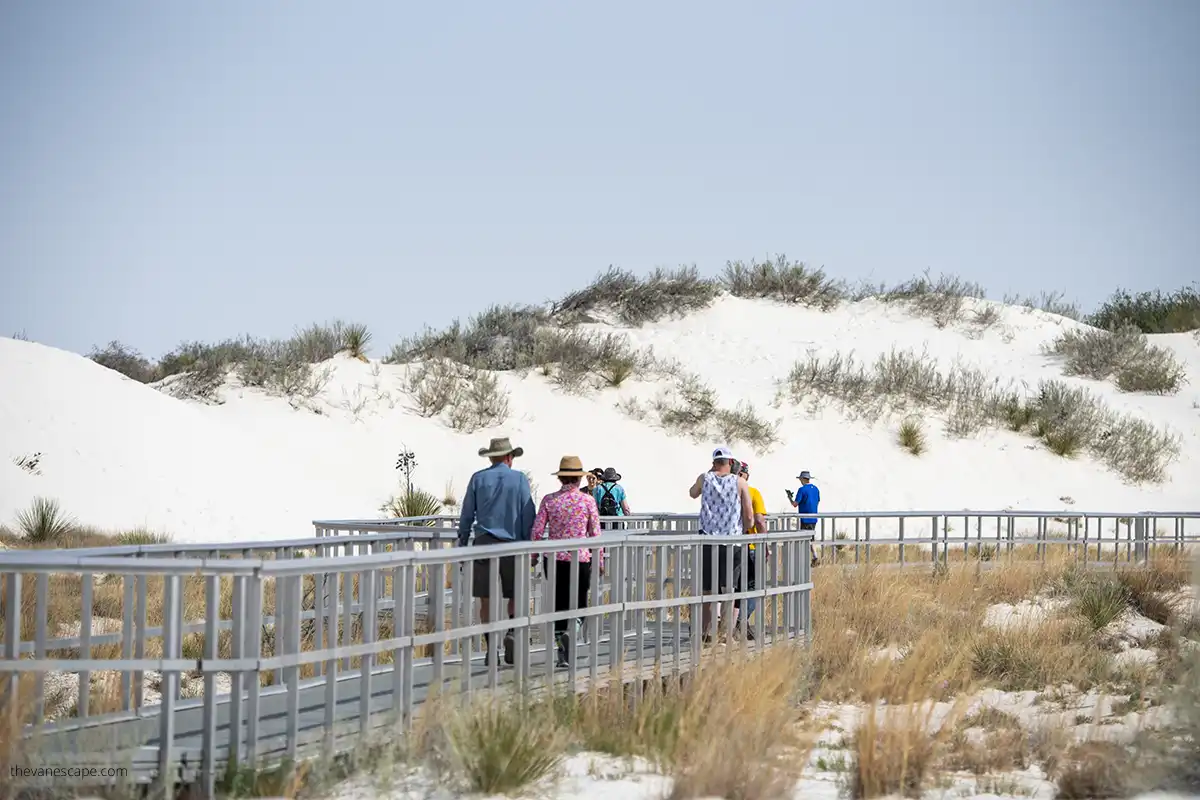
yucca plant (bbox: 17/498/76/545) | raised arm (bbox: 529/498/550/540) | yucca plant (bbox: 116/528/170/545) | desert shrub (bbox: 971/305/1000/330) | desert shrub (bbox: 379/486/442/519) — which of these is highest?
desert shrub (bbox: 971/305/1000/330)

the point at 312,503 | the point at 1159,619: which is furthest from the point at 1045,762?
the point at 312,503

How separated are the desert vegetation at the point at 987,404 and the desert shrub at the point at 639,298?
655 cm

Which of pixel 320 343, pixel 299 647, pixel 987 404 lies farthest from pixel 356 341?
pixel 299 647

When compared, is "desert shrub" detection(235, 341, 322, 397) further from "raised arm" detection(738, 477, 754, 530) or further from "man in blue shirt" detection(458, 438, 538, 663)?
"man in blue shirt" detection(458, 438, 538, 663)

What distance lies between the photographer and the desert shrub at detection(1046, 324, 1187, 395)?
45188 mm

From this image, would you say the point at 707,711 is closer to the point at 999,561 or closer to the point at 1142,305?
the point at 999,561

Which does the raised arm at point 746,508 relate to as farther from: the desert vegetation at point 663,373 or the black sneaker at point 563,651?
the desert vegetation at point 663,373

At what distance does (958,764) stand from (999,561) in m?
13.0

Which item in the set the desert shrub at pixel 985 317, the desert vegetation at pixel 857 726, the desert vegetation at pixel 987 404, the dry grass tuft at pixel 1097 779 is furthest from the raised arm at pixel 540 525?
the desert shrub at pixel 985 317

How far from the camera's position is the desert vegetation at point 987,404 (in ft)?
131

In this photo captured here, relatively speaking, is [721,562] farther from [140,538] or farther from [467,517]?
[140,538]

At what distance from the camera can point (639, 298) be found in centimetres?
A: 4934

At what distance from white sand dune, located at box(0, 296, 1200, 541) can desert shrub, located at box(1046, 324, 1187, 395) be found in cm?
59

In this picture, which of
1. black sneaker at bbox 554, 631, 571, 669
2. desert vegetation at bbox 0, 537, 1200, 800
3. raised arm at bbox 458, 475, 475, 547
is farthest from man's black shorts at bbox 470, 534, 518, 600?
desert vegetation at bbox 0, 537, 1200, 800
